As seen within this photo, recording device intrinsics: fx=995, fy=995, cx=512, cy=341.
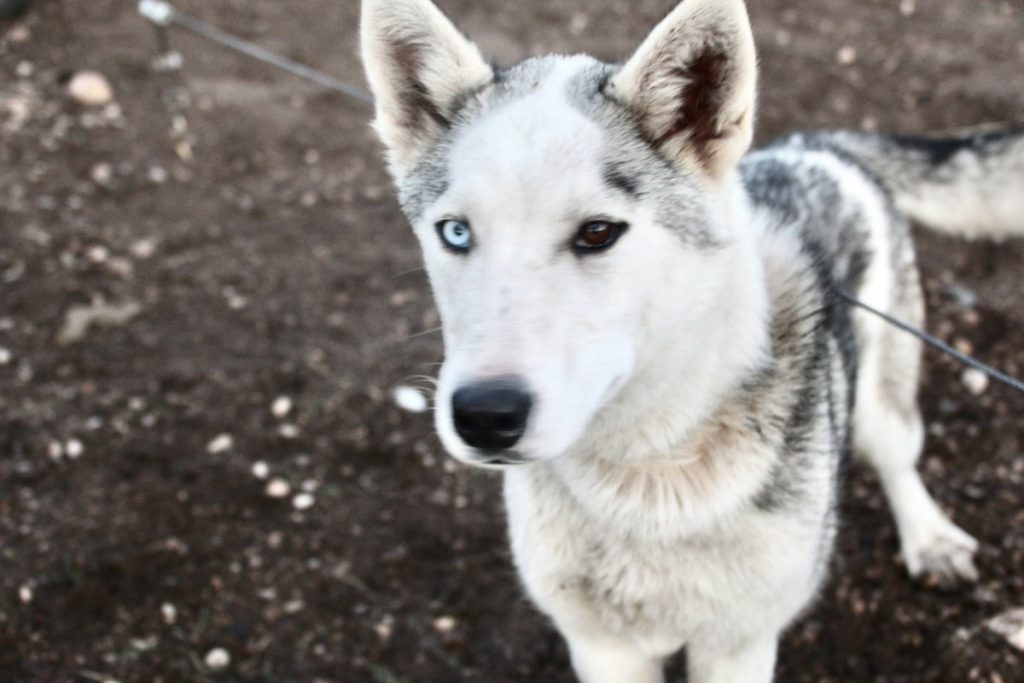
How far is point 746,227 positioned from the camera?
2.42 meters

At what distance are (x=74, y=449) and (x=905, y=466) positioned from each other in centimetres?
338

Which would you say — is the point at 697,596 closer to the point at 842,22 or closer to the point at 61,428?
the point at 61,428

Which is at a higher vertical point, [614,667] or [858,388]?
[858,388]

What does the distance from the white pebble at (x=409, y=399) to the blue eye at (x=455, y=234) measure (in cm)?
227

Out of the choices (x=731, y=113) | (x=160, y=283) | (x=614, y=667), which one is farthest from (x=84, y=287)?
(x=731, y=113)

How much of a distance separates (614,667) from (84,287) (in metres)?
3.66

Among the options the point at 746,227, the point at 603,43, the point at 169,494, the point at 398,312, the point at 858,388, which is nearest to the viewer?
the point at 746,227

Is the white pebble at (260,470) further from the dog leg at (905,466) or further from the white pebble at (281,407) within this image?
the dog leg at (905,466)

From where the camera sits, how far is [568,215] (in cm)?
204

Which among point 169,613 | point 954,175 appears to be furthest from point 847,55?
point 169,613

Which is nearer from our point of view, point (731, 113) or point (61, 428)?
→ point (731, 113)

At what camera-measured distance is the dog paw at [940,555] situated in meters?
3.55

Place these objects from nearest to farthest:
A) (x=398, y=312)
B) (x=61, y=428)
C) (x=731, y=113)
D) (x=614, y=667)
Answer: (x=731, y=113) → (x=614, y=667) → (x=61, y=428) → (x=398, y=312)

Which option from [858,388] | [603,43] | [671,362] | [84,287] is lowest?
[84,287]
